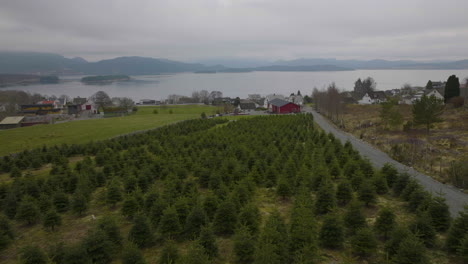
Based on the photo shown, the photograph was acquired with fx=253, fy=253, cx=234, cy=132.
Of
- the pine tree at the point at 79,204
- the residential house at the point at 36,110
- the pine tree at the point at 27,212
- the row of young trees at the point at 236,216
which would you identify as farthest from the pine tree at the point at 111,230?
the residential house at the point at 36,110

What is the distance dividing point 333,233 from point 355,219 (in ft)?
5.17

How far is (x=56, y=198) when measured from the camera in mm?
14766

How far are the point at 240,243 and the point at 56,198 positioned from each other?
12013mm

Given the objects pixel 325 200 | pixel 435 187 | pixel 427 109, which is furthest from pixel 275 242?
pixel 427 109

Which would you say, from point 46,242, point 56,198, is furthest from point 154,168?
point 46,242

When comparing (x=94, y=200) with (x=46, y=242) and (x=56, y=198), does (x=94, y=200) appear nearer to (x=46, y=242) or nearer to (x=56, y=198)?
(x=56, y=198)

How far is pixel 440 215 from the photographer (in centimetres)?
1095

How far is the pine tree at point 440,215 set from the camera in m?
10.9

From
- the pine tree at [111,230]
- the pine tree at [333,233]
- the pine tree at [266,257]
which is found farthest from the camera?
the pine tree at [111,230]

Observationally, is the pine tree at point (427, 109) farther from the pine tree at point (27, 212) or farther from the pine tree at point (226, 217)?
the pine tree at point (27, 212)

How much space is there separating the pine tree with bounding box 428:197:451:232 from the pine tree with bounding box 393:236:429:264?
4.15m

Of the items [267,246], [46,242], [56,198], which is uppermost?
[267,246]

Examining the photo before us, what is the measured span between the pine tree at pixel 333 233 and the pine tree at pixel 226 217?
3.78m

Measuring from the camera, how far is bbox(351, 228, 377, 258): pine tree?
9.04 m
